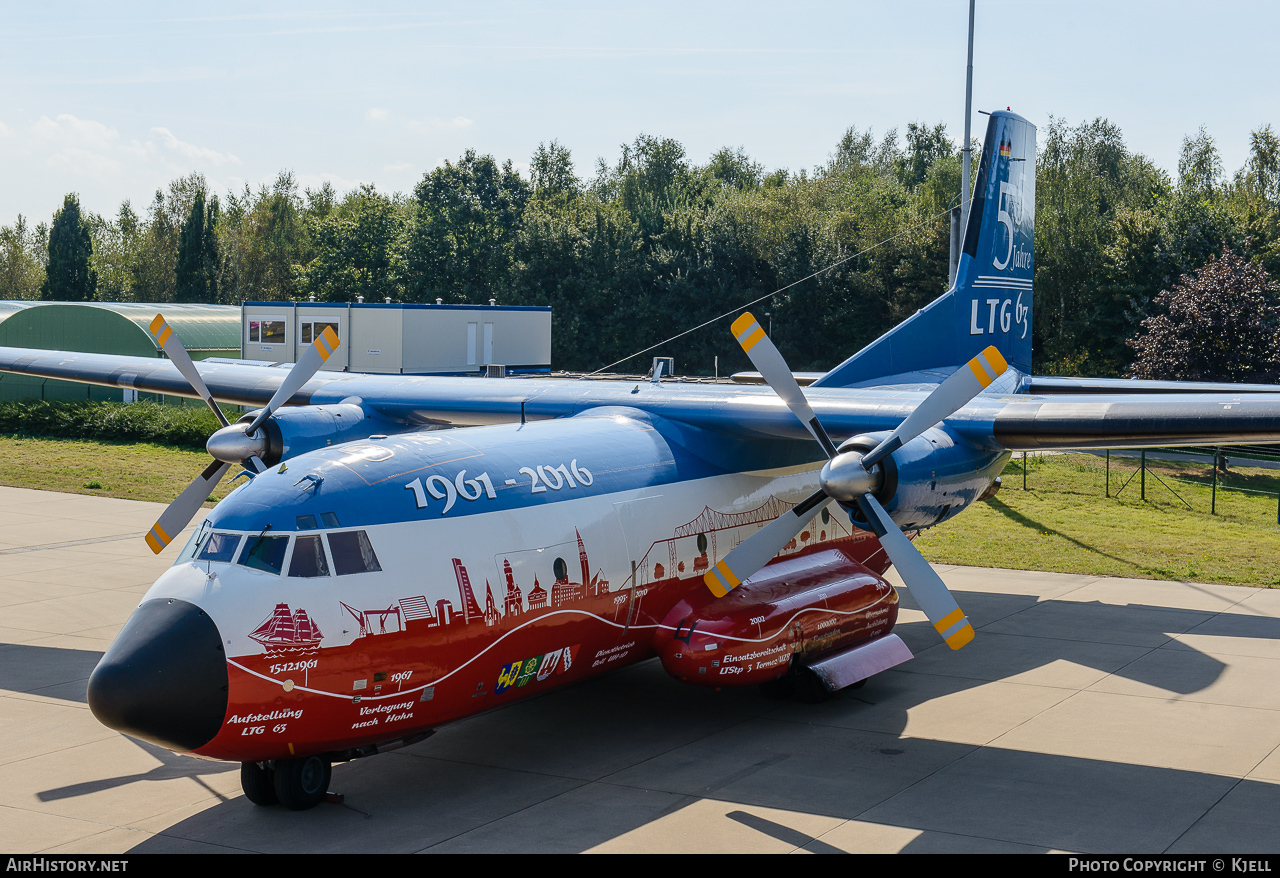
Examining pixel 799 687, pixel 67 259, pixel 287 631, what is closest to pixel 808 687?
pixel 799 687

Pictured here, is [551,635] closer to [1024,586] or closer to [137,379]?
[137,379]

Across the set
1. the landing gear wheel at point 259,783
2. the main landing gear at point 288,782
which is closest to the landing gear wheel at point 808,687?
the main landing gear at point 288,782

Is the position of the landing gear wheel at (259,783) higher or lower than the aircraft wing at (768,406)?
lower

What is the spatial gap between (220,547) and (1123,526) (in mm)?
24300

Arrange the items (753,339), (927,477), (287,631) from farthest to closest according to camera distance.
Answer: (927,477) → (753,339) → (287,631)

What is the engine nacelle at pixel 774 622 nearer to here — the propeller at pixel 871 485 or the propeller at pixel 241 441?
the propeller at pixel 871 485

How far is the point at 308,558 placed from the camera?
10773 millimetres

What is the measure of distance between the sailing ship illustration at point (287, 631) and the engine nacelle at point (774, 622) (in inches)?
195

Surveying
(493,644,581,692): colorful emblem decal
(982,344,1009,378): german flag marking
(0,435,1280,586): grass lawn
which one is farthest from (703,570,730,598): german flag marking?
(0,435,1280,586): grass lawn

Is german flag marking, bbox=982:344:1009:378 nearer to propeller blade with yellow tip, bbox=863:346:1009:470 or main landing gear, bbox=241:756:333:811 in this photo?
propeller blade with yellow tip, bbox=863:346:1009:470

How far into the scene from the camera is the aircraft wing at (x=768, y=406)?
1333cm

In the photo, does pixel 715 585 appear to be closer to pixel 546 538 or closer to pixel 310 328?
pixel 546 538

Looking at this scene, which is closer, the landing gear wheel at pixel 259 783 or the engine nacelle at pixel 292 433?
the landing gear wheel at pixel 259 783

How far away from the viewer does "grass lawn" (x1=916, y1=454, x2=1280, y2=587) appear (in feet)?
80.8
